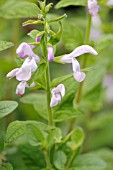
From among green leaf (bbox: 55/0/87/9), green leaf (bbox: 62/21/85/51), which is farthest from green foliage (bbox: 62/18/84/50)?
green leaf (bbox: 55/0/87/9)

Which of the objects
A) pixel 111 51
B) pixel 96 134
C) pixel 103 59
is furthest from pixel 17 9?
pixel 96 134

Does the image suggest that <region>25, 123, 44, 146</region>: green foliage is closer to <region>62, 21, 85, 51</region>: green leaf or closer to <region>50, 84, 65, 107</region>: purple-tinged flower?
<region>50, 84, 65, 107</region>: purple-tinged flower

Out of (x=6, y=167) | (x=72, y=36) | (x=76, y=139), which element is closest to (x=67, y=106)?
(x=76, y=139)

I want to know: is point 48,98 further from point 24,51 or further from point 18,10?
point 18,10

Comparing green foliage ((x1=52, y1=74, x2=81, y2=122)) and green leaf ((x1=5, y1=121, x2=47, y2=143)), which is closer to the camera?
green leaf ((x1=5, y1=121, x2=47, y2=143))

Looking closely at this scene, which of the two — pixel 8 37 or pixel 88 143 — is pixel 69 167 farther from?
pixel 8 37

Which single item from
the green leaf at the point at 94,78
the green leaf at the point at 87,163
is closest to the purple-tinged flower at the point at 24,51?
the green leaf at the point at 87,163
